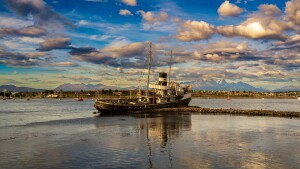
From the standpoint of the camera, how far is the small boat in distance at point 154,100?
9762cm

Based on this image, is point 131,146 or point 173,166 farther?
point 131,146

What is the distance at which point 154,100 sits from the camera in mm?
111375

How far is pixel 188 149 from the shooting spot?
38.5 meters

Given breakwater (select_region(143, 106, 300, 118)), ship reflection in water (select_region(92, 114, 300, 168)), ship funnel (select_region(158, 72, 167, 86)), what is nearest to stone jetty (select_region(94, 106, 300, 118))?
breakwater (select_region(143, 106, 300, 118))

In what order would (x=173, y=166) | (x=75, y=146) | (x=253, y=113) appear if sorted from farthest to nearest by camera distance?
1. (x=253, y=113)
2. (x=75, y=146)
3. (x=173, y=166)

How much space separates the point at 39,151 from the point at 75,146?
4.92 metres

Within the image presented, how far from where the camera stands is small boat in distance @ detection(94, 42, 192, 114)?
97625mm

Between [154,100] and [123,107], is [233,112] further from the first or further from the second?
[123,107]

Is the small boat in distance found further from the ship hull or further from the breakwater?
the breakwater

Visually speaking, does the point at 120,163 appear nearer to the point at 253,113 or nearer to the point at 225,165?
the point at 225,165

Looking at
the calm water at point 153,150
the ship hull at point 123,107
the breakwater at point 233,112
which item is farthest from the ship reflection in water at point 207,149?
the ship hull at point 123,107

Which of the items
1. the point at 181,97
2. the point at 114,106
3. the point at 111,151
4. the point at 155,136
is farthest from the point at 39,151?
the point at 181,97

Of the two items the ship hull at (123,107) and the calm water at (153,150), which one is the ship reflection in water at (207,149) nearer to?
the calm water at (153,150)

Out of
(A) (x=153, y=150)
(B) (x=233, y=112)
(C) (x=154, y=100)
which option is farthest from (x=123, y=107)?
(A) (x=153, y=150)
